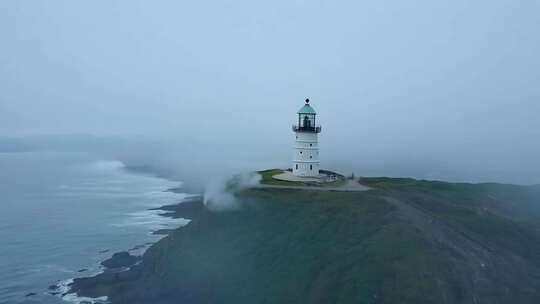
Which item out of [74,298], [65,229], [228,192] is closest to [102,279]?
[74,298]

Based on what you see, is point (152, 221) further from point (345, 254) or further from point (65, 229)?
point (345, 254)

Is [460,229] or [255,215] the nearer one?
[460,229]

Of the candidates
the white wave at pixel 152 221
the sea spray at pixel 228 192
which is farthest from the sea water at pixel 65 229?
the sea spray at pixel 228 192

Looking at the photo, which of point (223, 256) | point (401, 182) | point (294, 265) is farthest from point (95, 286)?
point (401, 182)

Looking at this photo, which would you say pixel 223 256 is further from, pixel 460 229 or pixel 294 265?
pixel 460 229

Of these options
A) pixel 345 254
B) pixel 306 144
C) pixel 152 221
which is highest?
pixel 306 144

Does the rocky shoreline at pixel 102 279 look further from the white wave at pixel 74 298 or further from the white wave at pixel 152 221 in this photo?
the white wave at pixel 152 221
